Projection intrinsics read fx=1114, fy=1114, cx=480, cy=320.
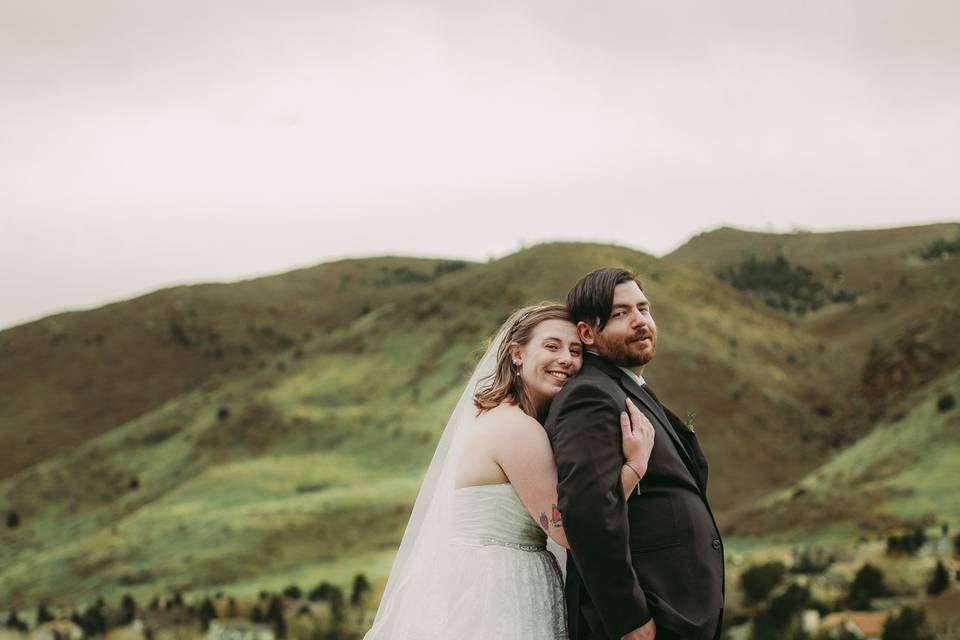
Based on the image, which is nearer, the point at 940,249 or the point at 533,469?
the point at 533,469

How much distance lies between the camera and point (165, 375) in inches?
2913

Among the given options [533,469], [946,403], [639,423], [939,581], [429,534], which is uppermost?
[639,423]

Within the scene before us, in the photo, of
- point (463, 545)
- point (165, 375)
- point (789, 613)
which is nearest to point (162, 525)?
point (789, 613)

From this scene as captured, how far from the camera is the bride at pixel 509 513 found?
3.96 m

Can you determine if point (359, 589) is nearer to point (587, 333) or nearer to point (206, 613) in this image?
point (206, 613)

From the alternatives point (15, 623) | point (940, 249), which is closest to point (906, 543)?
point (15, 623)

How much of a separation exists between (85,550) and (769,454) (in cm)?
2358

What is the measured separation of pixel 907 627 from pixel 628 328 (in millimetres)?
10950

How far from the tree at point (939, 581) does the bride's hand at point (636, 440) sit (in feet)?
43.9

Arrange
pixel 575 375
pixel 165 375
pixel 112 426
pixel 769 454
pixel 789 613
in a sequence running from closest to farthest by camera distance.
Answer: pixel 575 375 → pixel 789 613 → pixel 769 454 → pixel 112 426 → pixel 165 375

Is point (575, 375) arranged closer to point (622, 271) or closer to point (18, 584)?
point (622, 271)

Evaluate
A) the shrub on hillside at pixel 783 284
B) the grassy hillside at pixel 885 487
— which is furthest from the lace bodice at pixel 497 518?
the shrub on hillside at pixel 783 284

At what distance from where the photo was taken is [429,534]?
4.57 meters

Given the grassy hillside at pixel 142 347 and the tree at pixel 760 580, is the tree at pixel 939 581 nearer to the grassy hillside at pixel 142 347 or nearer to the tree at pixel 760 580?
the tree at pixel 760 580
